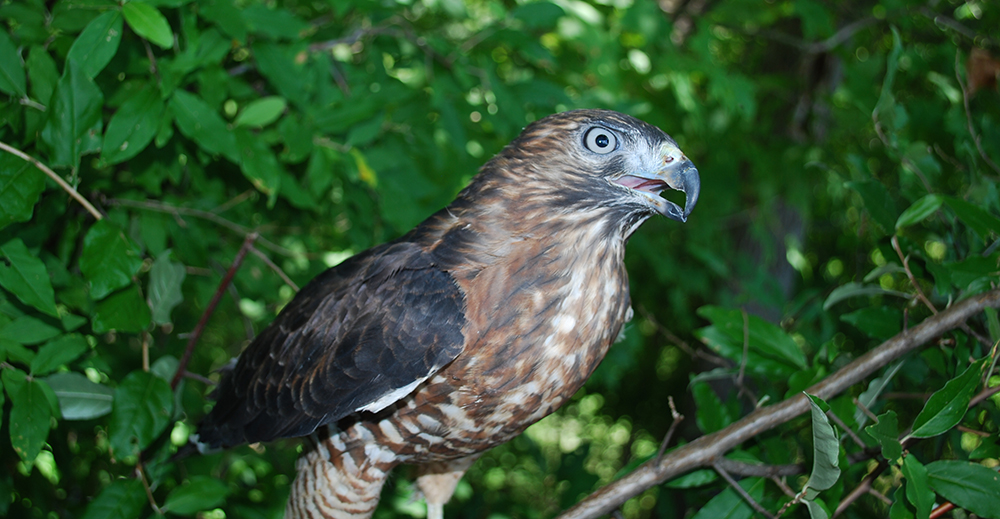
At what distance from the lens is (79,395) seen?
6.61 feet

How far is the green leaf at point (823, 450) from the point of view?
142cm

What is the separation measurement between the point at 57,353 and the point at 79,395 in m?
0.18

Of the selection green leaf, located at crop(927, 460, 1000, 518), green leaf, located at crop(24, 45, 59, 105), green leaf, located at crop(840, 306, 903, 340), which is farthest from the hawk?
green leaf, located at crop(24, 45, 59, 105)

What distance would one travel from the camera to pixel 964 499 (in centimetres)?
157

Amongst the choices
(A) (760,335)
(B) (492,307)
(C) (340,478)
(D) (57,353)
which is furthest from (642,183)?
(D) (57,353)

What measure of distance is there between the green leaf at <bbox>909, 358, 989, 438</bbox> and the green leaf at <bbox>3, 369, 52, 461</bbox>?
2.21 meters

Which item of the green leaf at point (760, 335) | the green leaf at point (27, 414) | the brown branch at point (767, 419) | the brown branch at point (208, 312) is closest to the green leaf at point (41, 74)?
the brown branch at point (208, 312)

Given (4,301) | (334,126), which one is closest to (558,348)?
(334,126)

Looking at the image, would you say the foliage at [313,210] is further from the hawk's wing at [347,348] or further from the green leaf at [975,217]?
the hawk's wing at [347,348]

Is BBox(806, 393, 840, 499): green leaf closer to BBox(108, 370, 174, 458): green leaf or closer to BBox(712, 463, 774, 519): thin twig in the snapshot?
BBox(712, 463, 774, 519): thin twig

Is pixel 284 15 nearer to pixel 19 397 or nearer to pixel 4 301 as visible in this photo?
pixel 4 301

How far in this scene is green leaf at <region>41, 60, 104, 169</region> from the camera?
1.72m

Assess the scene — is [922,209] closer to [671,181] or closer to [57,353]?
[671,181]

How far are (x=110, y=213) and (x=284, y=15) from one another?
0.92m
